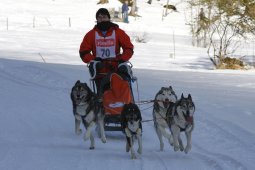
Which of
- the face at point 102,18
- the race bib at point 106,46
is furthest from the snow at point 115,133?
the face at point 102,18

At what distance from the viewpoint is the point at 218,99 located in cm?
1149

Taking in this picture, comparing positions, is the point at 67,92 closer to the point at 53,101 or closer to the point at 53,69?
the point at 53,101

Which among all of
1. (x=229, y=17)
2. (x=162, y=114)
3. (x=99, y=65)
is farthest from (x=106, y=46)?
(x=229, y=17)

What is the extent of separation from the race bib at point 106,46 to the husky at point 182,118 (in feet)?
5.80

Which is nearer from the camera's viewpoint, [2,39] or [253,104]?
[253,104]

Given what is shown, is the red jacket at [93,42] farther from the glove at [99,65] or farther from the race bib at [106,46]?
the glove at [99,65]

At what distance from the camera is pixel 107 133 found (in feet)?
28.0

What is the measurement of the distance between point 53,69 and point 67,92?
3.65m

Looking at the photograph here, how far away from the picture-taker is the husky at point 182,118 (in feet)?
21.4

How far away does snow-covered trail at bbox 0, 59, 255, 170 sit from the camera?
249 inches

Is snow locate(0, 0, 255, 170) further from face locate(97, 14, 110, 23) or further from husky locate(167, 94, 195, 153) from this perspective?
face locate(97, 14, 110, 23)

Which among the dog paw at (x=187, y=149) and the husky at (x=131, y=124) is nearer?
the husky at (x=131, y=124)

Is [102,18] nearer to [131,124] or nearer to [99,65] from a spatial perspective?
[99,65]

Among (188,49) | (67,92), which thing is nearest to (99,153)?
(67,92)
